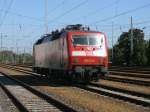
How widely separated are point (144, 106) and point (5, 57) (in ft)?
534

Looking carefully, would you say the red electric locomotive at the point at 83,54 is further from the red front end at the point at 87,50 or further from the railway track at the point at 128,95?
the railway track at the point at 128,95

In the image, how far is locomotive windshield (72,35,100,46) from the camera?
24.9m

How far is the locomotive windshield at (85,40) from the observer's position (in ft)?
81.7

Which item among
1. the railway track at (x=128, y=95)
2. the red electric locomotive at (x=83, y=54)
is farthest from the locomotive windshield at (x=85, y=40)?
the railway track at (x=128, y=95)

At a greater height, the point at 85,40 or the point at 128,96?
the point at 85,40

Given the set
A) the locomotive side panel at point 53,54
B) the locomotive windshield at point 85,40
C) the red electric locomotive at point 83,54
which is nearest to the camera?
the red electric locomotive at point 83,54

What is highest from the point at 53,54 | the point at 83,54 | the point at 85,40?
the point at 85,40

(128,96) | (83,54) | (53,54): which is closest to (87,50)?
(83,54)

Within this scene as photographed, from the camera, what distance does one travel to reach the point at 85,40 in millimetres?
25078

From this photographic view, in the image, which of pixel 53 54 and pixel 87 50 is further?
pixel 53 54

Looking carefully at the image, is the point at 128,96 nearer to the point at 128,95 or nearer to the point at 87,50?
the point at 128,95

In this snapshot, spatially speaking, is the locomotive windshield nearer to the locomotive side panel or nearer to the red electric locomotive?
the red electric locomotive

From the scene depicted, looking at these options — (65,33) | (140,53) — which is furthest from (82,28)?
(140,53)

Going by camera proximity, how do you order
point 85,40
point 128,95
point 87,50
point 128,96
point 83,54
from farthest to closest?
point 85,40
point 87,50
point 83,54
point 128,95
point 128,96
